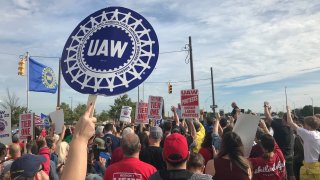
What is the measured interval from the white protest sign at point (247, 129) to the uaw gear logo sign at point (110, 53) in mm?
2844

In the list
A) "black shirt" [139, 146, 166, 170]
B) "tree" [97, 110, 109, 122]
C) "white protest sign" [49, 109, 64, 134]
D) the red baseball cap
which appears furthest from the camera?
"tree" [97, 110, 109, 122]

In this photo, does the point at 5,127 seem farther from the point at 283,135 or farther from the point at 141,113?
the point at 283,135

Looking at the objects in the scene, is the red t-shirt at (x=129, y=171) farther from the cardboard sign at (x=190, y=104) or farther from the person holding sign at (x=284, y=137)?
the cardboard sign at (x=190, y=104)

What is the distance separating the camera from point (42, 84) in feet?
61.7

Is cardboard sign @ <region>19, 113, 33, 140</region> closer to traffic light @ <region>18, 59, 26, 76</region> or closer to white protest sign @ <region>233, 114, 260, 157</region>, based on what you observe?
white protest sign @ <region>233, 114, 260, 157</region>

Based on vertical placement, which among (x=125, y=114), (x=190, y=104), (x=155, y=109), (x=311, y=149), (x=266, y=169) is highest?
(x=190, y=104)

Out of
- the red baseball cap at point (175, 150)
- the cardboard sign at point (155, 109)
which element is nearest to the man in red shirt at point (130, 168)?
the red baseball cap at point (175, 150)

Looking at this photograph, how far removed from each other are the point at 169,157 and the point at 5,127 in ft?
27.2

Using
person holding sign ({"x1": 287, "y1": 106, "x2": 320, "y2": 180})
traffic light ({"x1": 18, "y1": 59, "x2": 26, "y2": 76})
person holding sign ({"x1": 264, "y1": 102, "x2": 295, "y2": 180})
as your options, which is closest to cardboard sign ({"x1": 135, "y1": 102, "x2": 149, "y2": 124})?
person holding sign ({"x1": 264, "y1": 102, "x2": 295, "y2": 180})

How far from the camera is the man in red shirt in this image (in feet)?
13.1

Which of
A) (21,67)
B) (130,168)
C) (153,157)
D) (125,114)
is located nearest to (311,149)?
(153,157)

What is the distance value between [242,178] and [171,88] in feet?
97.8

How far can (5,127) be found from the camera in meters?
10.2

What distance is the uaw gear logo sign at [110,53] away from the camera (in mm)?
2686
